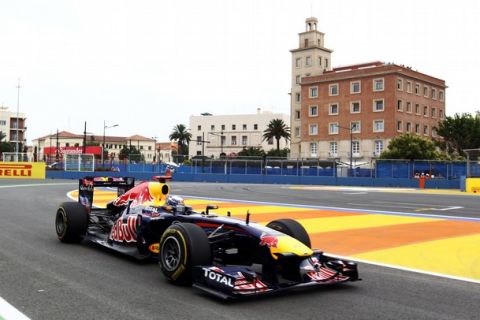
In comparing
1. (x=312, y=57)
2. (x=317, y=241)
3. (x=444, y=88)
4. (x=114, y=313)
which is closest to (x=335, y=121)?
(x=312, y=57)

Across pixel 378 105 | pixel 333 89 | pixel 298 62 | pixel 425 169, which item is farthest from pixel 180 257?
pixel 298 62

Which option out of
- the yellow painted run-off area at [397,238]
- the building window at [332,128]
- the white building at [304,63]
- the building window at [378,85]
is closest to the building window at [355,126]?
the building window at [332,128]

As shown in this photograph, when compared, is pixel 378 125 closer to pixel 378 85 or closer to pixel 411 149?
pixel 378 85

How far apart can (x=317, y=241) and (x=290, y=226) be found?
3295 mm

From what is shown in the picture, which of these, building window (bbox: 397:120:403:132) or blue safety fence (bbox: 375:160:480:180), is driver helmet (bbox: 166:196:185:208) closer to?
blue safety fence (bbox: 375:160:480:180)

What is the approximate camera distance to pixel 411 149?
62719 mm

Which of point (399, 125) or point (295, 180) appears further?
point (399, 125)

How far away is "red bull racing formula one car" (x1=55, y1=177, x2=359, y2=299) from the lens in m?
5.16

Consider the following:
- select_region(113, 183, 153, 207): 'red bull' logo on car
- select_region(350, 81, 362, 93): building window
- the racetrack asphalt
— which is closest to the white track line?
the racetrack asphalt

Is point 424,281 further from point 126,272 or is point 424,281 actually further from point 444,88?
point 444,88

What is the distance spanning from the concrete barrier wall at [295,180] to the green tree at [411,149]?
22.6 metres

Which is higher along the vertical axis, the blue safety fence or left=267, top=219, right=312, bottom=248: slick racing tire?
the blue safety fence

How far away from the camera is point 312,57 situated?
91.9 metres

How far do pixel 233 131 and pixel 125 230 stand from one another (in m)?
132
